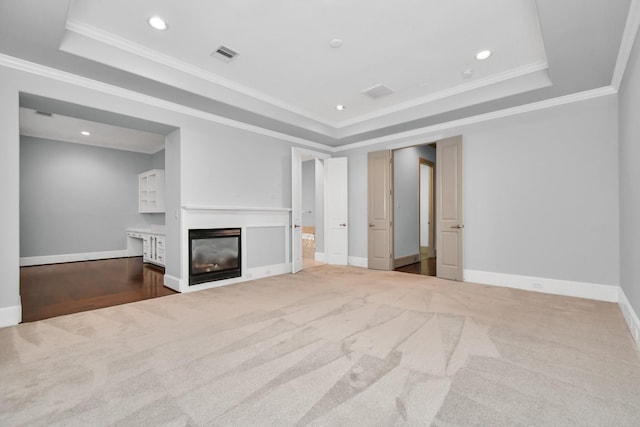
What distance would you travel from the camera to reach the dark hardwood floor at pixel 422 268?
5836 millimetres

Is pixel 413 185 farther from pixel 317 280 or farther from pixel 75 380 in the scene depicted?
pixel 75 380

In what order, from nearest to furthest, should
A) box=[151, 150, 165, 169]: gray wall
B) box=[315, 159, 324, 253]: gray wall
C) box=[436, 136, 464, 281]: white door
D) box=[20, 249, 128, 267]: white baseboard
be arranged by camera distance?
1. box=[436, 136, 464, 281]: white door
2. box=[20, 249, 128, 267]: white baseboard
3. box=[315, 159, 324, 253]: gray wall
4. box=[151, 150, 165, 169]: gray wall

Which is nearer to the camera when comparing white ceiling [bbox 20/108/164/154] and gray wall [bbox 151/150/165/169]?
white ceiling [bbox 20/108/164/154]

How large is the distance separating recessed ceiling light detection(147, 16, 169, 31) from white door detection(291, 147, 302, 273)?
2986 millimetres

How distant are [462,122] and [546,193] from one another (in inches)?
66.4

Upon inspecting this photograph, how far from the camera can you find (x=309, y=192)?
9742mm

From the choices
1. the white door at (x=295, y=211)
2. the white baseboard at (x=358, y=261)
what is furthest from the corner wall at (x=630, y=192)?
the white door at (x=295, y=211)

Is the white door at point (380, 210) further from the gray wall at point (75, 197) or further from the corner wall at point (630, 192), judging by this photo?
the gray wall at point (75, 197)

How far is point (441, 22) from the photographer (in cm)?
291

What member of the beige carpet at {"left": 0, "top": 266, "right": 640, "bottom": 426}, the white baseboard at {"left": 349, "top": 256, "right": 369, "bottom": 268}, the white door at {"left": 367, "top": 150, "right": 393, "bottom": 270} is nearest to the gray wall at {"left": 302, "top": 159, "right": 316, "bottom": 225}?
the white baseboard at {"left": 349, "top": 256, "right": 369, "bottom": 268}

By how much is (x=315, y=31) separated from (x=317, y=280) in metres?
3.62

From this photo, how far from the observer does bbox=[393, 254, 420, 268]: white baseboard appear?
6398mm

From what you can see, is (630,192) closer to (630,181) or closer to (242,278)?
(630,181)

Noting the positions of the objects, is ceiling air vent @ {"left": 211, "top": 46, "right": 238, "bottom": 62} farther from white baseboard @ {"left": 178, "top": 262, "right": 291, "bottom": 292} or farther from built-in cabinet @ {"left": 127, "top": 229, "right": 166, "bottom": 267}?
built-in cabinet @ {"left": 127, "top": 229, "right": 166, "bottom": 267}
